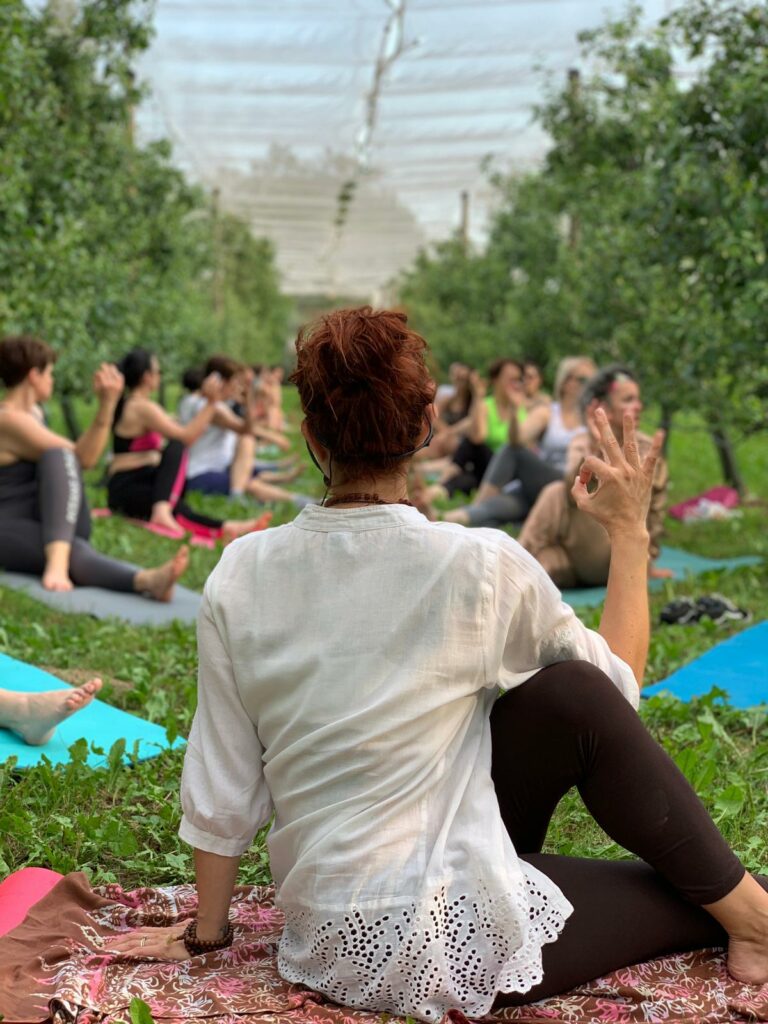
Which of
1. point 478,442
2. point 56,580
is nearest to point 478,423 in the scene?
point 478,442

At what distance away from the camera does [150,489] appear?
27.8 feet

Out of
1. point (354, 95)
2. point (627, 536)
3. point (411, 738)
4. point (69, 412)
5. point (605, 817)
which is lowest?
point (69, 412)

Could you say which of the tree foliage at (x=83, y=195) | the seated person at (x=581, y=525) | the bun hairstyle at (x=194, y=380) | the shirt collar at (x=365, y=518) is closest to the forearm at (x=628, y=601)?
the shirt collar at (x=365, y=518)

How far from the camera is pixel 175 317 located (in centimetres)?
1462

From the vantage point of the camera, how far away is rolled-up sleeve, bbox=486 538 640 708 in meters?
1.96

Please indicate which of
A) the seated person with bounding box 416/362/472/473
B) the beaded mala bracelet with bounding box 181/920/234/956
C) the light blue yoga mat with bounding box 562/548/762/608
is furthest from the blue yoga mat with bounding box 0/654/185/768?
the seated person with bounding box 416/362/472/473

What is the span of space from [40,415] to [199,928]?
4.66m

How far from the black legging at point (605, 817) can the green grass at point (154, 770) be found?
742 millimetres

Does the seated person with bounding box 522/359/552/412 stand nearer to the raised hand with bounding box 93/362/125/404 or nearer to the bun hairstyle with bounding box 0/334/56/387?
the raised hand with bounding box 93/362/125/404

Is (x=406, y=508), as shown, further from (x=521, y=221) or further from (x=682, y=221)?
(x=521, y=221)

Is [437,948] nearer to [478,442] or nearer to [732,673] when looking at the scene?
[732,673]

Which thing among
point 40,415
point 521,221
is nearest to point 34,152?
point 40,415

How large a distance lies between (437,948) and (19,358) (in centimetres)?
467

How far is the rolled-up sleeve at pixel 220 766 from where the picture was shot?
2.08 m
